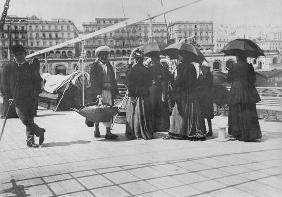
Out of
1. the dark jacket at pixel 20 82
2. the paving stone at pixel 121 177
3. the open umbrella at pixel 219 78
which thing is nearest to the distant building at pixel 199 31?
the open umbrella at pixel 219 78

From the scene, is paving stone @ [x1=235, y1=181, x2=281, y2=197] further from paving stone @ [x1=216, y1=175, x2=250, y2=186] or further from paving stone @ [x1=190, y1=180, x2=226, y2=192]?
paving stone @ [x1=190, y1=180, x2=226, y2=192]

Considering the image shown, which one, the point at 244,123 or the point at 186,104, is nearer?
the point at 244,123

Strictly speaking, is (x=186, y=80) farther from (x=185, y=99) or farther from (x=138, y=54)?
(x=138, y=54)

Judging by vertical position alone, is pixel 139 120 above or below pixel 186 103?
below

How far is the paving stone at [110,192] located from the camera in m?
4.06

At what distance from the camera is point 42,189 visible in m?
4.30

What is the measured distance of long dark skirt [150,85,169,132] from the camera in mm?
8005

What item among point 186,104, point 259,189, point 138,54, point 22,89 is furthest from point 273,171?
point 22,89

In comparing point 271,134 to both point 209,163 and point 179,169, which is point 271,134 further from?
point 179,169

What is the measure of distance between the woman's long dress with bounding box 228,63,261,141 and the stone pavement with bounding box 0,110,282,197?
0.26 m

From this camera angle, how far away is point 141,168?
16.8 feet

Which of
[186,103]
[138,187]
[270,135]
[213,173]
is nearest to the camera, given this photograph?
[138,187]

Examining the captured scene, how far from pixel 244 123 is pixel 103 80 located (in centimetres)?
266

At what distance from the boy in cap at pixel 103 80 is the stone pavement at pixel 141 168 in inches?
30.1
